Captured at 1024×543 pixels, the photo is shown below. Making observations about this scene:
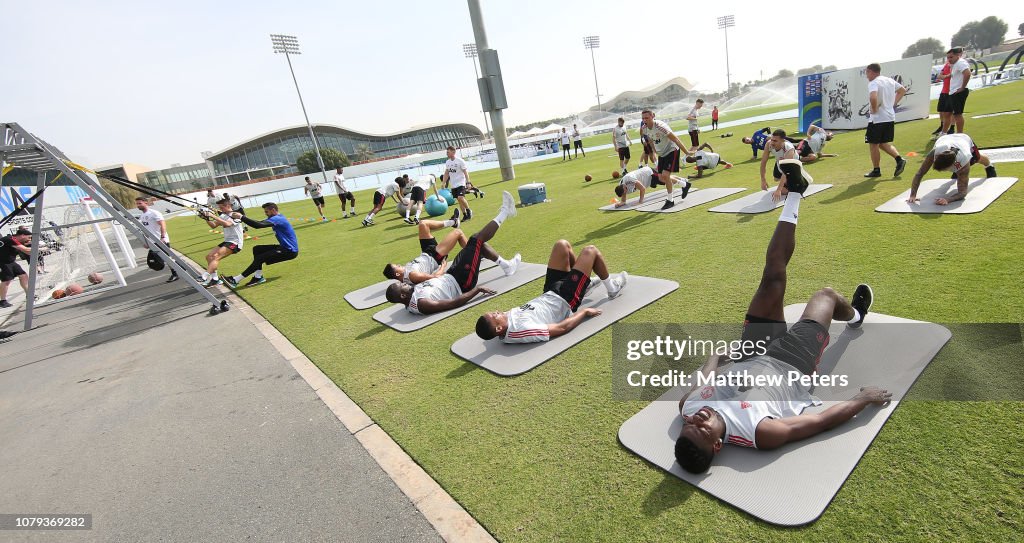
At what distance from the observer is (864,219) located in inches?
236

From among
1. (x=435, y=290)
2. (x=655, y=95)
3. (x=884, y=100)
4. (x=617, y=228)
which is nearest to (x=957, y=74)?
(x=884, y=100)

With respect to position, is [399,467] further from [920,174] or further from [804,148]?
[804,148]

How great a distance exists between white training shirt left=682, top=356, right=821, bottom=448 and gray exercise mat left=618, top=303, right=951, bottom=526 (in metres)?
0.11

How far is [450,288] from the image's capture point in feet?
19.6

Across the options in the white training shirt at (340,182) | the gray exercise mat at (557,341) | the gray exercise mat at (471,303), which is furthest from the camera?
the white training shirt at (340,182)

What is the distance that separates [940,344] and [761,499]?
2.02 metres

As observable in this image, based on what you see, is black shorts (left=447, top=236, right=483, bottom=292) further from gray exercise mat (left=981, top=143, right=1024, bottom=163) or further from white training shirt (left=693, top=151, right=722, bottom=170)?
gray exercise mat (left=981, top=143, right=1024, bottom=163)

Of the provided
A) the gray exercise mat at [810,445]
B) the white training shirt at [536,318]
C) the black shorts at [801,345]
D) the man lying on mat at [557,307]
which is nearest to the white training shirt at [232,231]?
the man lying on mat at [557,307]

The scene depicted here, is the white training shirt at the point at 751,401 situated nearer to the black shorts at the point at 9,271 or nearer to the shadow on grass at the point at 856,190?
the shadow on grass at the point at 856,190

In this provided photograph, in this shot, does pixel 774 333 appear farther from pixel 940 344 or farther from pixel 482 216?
pixel 482 216

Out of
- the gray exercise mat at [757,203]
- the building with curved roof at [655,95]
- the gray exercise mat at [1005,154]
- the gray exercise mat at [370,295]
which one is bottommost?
the gray exercise mat at [370,295]

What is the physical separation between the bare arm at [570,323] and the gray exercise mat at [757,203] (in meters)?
4.49

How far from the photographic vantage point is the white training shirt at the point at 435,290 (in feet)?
18.8

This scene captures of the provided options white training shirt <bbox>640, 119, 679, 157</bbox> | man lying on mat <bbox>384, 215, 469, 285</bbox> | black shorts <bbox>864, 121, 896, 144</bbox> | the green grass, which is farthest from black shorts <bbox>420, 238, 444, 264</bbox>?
black shorts <bbox>864, 121, 896, 144</bbox>
